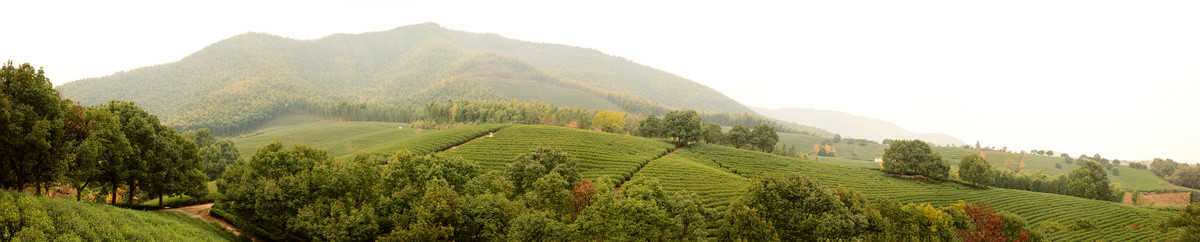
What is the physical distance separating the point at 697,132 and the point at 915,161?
36.6 meters

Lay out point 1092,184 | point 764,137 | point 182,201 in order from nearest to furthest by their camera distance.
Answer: point 182,201 < point 1092,184 < point 764,137

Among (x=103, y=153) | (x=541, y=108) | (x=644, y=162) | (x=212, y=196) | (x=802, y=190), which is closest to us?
(x=103, y=153)

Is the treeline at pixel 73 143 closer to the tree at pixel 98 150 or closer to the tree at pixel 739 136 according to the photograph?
the tree at pixel 98 150

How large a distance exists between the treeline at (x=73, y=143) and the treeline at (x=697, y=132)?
7118cm

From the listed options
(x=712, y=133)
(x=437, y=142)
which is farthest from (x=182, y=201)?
(x=712, y=133)

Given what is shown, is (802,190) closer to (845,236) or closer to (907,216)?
(845,236)

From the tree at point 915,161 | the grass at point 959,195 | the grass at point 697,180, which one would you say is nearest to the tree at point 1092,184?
the grass at point 959,195

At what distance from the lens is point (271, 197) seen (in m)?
31.7

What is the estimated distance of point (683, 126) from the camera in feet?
286

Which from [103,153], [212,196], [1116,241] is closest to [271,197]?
[103,153]

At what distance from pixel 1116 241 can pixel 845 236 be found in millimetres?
43734

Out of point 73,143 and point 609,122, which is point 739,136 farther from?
point 73,143

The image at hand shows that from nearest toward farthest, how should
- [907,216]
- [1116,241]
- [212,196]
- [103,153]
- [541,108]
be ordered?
[103,153] < [907,216] < [212,196] < [1116,241] < [541,108]

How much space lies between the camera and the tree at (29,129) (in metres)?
21.4
